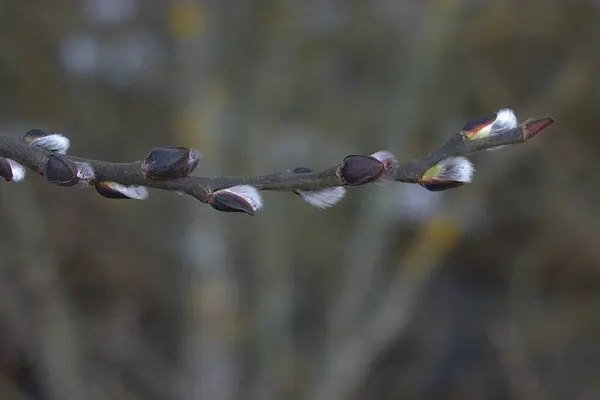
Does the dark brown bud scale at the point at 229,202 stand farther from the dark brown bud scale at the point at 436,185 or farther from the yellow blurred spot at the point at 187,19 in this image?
the yellow blurred spot at the point at 187,19

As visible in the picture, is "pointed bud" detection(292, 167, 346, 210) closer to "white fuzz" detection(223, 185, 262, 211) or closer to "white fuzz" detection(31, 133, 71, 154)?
"white fuzz" detection(223, 185, 262, 211)

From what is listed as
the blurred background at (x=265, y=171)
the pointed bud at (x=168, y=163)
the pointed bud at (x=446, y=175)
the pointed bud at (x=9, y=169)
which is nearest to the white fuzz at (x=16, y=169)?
the pointed bud at (x=9, y=169)

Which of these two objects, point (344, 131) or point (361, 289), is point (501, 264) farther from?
point (344, 131)

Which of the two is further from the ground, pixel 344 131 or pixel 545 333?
pixel 344 131

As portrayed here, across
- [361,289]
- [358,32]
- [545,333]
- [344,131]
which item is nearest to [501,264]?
[545,333]

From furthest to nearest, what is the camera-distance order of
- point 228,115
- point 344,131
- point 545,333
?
point 545,333, point 344,131, point 228,115

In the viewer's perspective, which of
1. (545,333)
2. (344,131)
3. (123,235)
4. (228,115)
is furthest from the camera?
(545,333)

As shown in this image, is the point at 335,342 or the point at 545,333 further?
the point at 545,333

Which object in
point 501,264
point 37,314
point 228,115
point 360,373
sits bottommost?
point 360,373
